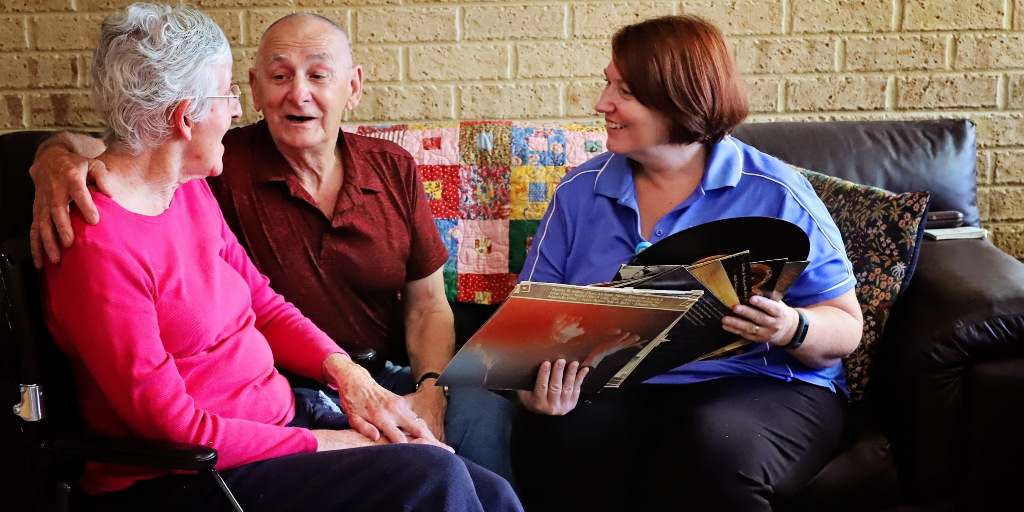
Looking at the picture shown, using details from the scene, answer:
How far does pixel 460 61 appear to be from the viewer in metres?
2.44

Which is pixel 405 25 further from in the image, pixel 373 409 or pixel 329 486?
pixel 329 486

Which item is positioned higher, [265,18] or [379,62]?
[265,18]

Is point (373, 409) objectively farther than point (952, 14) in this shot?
No

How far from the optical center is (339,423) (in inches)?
57.7

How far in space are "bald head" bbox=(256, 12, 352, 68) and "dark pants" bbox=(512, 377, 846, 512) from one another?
2.92 ft

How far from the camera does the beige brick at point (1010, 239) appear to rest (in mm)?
2496

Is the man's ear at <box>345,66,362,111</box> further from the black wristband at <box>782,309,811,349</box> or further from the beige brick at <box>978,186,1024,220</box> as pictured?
the beige brick at <box>978,186,1024,220</box>

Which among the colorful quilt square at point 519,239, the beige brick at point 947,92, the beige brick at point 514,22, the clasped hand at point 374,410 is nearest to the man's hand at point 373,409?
the clasped hand at point 374,410

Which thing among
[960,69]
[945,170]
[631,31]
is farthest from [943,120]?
[631,31]

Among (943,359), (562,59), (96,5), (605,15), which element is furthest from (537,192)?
(96,5)

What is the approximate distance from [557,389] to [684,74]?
65 cm

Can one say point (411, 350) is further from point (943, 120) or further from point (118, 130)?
point (943, 120)

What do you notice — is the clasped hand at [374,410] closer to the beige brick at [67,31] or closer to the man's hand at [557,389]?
the man's hand at [557,389]

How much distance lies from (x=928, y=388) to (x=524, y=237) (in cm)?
97
